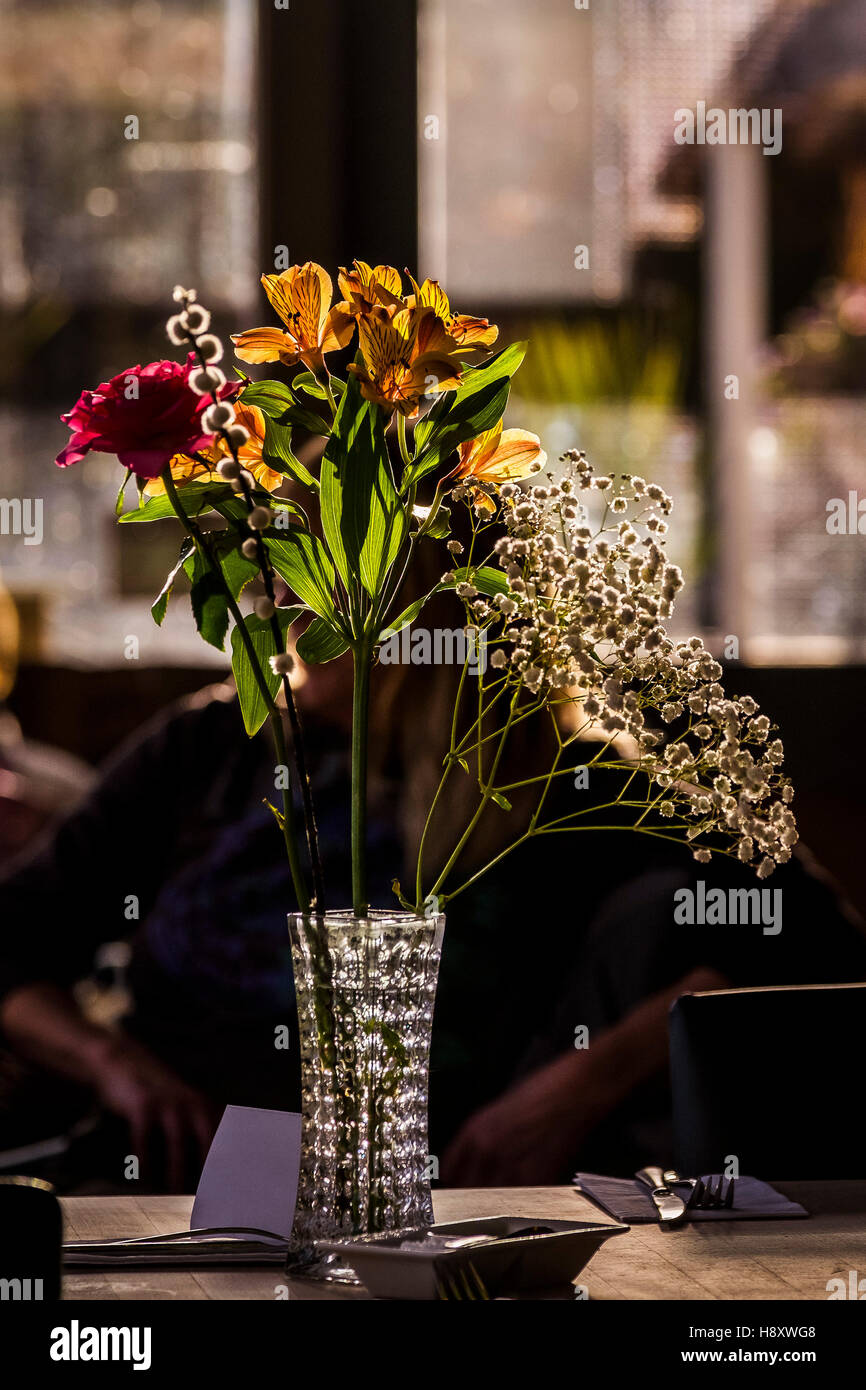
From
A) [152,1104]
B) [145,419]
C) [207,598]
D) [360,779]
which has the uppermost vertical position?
[145,419]

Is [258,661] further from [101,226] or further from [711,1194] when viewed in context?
[101,226]

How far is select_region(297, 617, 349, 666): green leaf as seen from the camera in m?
1.00

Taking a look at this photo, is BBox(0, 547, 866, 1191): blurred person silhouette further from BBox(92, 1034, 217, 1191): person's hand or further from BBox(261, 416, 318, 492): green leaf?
BBox(261, 416, 318, 492): green leaf

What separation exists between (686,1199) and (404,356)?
676mm

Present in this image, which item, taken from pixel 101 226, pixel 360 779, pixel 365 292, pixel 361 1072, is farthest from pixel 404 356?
Answer: pixel 101 226

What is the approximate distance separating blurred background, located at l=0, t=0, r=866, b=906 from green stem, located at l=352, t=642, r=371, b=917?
7.69 feet

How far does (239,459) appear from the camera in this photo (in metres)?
0.94

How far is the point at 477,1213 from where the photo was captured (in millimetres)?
1142

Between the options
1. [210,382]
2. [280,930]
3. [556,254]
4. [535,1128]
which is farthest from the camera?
[556,254]

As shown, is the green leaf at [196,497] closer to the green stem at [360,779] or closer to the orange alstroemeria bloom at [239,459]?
the orange alstroemeria bloom at [239,459]

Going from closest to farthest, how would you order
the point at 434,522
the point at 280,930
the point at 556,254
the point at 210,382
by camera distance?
1. the point at 210,382
2. the point at 434,522
3. the point at 280,930
4. the point at 556,254

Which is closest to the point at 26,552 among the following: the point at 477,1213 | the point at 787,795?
the point at 477,1213

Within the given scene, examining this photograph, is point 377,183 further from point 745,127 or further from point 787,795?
point 787,795

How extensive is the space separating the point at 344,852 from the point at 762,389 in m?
1.91
